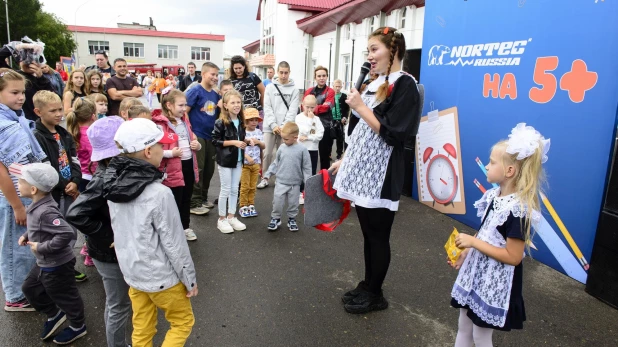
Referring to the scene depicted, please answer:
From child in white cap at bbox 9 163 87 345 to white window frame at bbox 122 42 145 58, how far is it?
63.6m

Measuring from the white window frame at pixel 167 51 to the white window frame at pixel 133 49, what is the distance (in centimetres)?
239

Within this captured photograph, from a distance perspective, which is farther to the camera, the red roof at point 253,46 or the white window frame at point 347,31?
the red roof at point 253,46

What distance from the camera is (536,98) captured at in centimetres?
391

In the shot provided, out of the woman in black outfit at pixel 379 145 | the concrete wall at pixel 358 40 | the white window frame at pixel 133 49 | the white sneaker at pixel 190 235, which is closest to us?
the woman in black outfit at pixel 379 145

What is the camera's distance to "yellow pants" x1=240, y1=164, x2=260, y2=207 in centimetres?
500

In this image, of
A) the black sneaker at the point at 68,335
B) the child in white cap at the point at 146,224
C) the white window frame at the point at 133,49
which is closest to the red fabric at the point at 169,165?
the black sneaker at the point at 68,335

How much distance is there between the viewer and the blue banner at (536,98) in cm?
339

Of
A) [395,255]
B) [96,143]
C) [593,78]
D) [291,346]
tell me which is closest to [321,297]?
[291,346]

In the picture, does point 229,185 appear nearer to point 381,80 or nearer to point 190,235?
point 190,235

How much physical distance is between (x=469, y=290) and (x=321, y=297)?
1423 millimetres

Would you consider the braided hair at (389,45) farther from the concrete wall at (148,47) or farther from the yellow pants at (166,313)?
the concrete wall at (148,47)

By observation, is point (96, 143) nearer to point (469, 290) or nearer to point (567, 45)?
point (469, 290)

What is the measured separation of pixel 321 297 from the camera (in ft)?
10.6

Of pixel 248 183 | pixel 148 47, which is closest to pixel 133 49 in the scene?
pixel 148 47
